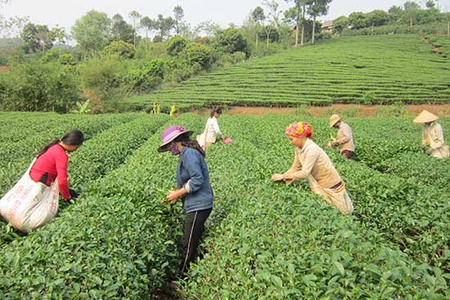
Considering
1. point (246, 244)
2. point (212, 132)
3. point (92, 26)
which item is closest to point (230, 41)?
point (92, 26)

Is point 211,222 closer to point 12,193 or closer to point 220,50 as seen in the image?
point 12,193

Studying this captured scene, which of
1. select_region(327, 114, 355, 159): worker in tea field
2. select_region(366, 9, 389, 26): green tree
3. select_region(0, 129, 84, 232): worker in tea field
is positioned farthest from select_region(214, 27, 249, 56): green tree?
select_region(0, 129, 84, 232): worker in tea field

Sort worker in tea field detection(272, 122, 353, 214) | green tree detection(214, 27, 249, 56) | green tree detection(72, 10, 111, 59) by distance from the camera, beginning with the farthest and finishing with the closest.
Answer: green tree detection(72, 10, 111, 59), green tree detection(214, 27, 249, 56), worker in tea field detection(272, 122, 353, 214)

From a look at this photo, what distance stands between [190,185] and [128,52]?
2466 inches

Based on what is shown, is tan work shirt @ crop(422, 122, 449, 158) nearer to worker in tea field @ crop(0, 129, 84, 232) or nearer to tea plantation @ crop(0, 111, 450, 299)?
tea plantation @ crop(0, 111, 450, 299)

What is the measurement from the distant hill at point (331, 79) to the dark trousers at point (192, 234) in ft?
103

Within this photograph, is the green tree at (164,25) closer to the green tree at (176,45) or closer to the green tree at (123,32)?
the green tree at (123,32)

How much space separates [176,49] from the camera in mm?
58125

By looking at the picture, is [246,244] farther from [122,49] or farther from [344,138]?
[122,49]

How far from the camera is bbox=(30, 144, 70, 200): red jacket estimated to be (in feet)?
14.4

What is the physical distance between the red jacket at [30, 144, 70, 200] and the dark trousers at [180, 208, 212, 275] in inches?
68.0

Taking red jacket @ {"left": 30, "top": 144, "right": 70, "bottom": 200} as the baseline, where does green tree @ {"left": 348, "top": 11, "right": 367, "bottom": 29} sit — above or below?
above

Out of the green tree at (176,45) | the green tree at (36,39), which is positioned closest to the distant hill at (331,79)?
the green tree at (176,45)

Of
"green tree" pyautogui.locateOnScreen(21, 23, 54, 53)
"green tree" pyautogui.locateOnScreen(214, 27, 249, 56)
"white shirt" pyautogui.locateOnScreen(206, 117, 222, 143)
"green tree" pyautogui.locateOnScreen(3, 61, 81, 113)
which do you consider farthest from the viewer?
"green tree" pyautogui.locateOnScreen(21, 23, 54, 53)
